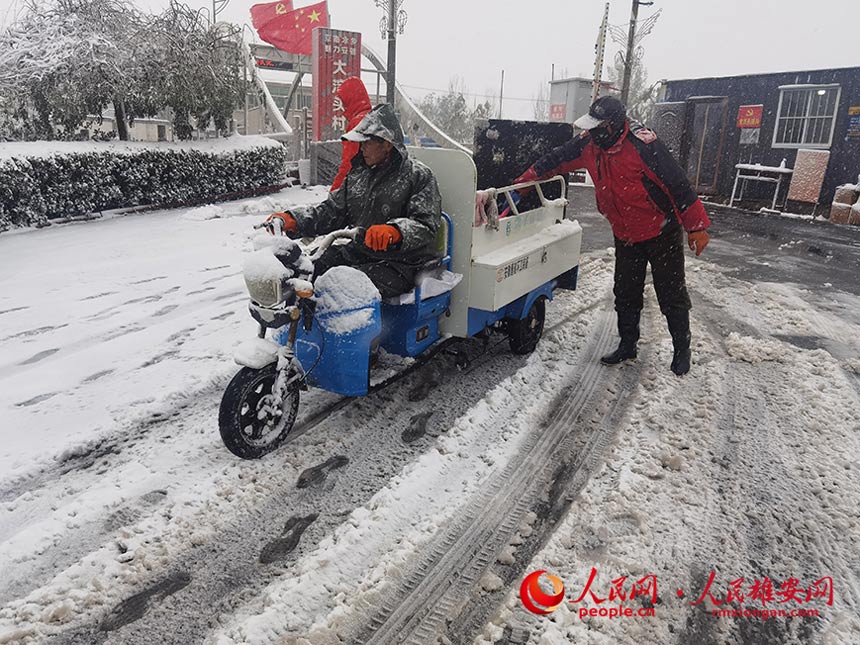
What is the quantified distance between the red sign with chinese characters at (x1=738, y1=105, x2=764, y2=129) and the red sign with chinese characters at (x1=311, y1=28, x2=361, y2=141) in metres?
10.1

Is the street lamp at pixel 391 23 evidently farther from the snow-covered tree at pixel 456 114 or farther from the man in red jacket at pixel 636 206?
the snow-covered tree at pixel 456 114

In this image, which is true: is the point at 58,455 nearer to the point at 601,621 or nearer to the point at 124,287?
the point at 601,621

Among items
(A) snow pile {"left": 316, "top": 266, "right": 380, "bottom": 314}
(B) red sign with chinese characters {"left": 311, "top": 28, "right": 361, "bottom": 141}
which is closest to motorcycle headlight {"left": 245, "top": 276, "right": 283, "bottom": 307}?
(A) snow pile {"left": 316, "top": 266, "right": 380, "bottom": 314}

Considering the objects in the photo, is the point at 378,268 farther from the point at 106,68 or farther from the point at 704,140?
the point at 704,140

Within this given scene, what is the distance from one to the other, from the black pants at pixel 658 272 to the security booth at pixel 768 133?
41.5ft

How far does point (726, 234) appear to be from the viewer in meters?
11.4

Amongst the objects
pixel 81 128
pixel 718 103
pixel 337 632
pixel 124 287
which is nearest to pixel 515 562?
pixel 337 632

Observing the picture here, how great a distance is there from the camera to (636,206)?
14.1 feet

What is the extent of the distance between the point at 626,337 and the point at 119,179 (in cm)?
876

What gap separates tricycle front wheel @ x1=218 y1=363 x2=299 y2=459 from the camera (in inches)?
119

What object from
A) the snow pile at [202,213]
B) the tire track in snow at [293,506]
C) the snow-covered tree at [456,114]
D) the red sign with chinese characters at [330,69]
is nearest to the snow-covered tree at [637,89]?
the snow-covered tree at [456,114]

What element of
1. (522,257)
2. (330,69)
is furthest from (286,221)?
(330,69)

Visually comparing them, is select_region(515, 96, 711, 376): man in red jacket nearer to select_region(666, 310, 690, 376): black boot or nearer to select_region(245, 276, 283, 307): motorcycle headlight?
select_region(666, 310, 690, 376): black boot

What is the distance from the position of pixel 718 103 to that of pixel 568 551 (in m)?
17.6
